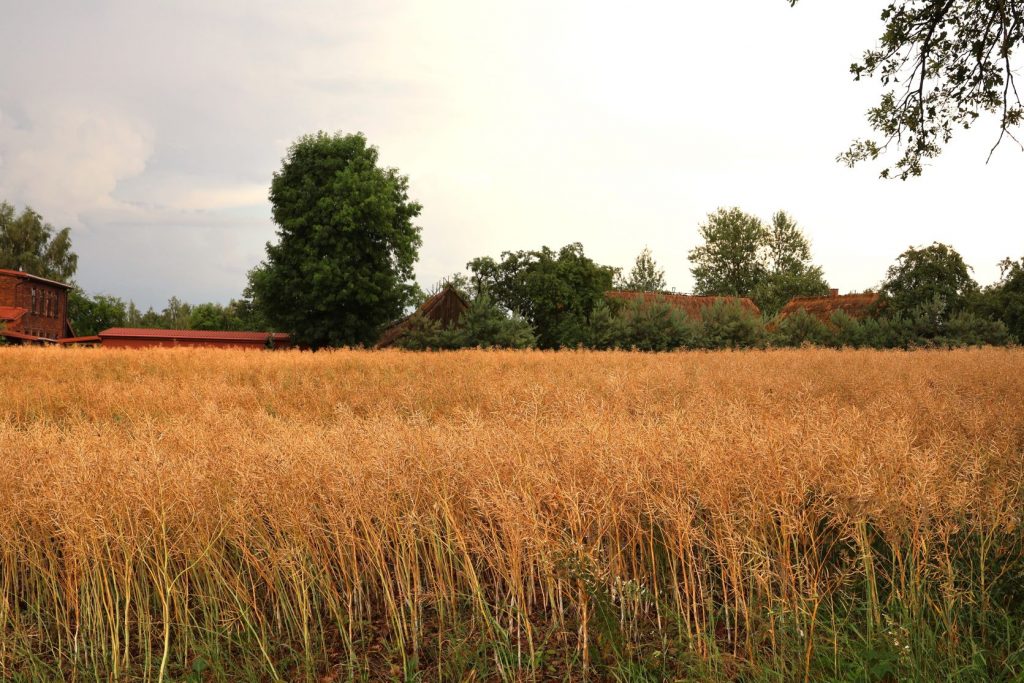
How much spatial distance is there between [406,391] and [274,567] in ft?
30.6

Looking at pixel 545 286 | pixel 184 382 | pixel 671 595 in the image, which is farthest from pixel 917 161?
pixel 545 286

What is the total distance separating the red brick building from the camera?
59.7m

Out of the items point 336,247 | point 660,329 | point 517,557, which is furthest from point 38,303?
point 517,557

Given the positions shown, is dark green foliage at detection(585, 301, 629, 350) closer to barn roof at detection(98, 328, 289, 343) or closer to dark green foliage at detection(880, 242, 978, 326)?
dark green foliage at detection(880, 242, 978, 326)

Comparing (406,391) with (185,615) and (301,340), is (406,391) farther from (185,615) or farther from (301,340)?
(301,340)

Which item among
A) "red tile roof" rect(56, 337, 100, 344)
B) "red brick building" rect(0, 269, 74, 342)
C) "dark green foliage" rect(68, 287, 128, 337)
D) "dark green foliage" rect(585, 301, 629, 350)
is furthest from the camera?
"dark green foliage" rect(68, 287, 128, 337)

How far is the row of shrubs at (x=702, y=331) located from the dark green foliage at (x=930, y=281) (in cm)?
222

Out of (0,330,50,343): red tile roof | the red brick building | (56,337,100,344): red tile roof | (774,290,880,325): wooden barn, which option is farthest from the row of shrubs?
the red brick building

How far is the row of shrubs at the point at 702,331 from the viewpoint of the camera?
36.2 m

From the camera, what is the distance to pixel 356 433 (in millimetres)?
7312

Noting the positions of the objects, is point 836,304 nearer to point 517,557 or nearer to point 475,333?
point 475,333

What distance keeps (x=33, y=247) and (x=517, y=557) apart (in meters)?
79.3

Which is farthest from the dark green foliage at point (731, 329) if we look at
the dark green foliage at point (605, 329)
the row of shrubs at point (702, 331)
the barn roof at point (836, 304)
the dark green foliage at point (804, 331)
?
the barn roof at point (836, 304)

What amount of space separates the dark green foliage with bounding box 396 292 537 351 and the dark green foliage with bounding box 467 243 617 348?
3.63 metres
